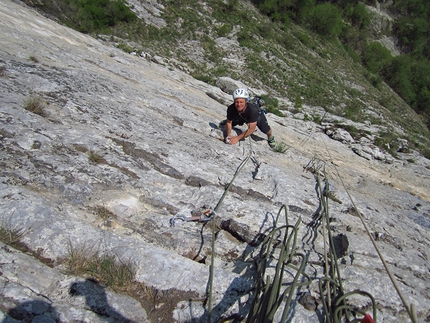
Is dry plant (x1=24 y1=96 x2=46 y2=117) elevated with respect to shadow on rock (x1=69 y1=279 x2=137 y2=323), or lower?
elevated

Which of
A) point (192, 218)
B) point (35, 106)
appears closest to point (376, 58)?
point (192, 218)

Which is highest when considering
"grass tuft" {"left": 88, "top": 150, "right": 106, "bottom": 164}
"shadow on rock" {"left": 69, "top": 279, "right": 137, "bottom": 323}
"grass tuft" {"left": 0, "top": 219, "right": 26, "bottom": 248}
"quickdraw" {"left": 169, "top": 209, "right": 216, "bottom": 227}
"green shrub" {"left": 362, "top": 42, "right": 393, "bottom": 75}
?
"green shrub" {"left": 362, "top": 42, "right": 393, "bottom": 75}

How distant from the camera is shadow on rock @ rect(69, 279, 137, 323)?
7.08 feet

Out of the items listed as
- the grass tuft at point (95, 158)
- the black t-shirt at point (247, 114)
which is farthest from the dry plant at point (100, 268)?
the black t-shirt at point (247, 114)

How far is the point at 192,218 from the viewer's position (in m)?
3.33

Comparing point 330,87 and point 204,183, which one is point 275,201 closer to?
point 204,183

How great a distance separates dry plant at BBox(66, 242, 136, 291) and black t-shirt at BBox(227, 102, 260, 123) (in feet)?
13.3

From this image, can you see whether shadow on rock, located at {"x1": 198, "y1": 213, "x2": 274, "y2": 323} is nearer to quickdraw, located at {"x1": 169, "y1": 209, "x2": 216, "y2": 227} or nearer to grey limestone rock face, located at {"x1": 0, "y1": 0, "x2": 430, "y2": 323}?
grey limestone rock face, located at {"x1": 0, "y1": 0, "x2": 430, "y2": 323}

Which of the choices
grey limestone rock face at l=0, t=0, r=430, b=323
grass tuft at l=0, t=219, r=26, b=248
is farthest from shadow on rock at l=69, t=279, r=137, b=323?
grass tuft at l=0, t=219, r=26, b=248

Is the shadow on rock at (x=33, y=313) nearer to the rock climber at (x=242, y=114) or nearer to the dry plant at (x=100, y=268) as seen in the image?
the dry plant at (x=100, y=268)

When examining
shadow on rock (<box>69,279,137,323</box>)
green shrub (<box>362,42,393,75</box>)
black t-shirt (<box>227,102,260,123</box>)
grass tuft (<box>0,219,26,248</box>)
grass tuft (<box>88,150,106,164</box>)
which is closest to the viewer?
shadow on rock (<box>69,279,137,323</box>)

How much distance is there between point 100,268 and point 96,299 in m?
0.27

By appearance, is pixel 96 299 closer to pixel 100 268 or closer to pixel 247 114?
pixel 100 268

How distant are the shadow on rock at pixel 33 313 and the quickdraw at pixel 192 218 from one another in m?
1.47
